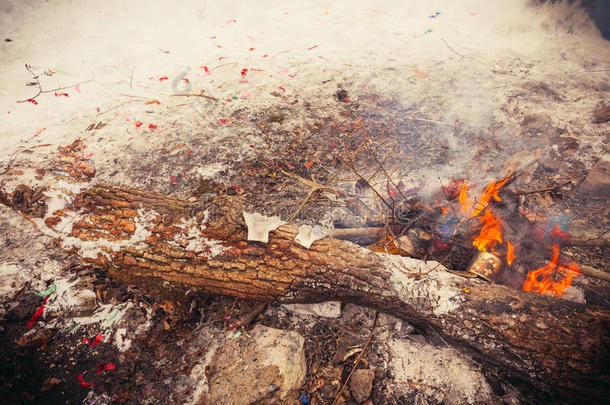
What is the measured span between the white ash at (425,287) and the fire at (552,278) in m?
0.81

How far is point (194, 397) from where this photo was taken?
1.90 metres

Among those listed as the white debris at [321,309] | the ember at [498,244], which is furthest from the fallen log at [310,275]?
the ember at [498,244]

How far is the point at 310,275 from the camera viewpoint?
2.07 m

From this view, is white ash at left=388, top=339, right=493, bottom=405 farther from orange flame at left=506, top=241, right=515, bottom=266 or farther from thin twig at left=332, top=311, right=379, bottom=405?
orange flame at left=506, top=241, right=515, bottom=266

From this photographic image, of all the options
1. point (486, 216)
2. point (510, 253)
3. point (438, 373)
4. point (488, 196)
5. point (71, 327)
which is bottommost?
point (438, 373)

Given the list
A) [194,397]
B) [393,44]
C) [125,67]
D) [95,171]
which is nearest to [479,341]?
[194,397]

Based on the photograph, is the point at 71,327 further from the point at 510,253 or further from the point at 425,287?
the point at 510,253

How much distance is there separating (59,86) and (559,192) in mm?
7456

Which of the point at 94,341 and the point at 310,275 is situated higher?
the point at 310,275

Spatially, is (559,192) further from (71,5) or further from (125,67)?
(71,5)

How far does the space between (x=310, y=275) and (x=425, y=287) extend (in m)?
0.88

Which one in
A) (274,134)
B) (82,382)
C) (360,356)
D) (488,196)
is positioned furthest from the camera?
(274,134)

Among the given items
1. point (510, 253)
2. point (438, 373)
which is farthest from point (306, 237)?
point (510, 253)

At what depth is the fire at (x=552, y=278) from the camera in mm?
2195
